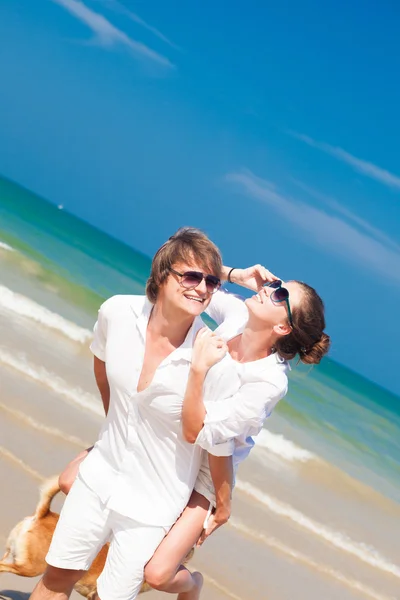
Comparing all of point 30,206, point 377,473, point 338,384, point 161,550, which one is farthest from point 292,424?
point 30,206

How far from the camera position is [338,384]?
123 feet

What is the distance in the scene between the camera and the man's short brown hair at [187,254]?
3594 millimetres

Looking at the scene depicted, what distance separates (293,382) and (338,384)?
1204 cm

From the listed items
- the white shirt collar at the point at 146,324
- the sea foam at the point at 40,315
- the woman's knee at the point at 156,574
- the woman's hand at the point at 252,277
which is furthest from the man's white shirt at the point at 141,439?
the sea foam at the point at 40,315

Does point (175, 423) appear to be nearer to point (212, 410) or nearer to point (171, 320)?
point (212, 410)

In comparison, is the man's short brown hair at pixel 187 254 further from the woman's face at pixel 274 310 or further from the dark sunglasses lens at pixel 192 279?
the woman's face at pixel 274 310

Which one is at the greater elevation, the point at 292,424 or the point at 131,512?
the point at 131,512

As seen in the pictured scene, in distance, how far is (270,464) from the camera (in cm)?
1115

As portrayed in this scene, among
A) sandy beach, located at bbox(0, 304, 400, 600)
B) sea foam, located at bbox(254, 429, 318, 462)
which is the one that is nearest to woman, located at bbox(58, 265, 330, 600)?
sandy beach, located at bbox(0, 304, 400, 600)

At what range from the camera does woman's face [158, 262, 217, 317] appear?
11.6ft

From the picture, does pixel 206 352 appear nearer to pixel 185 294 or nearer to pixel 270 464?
pixel 185 294

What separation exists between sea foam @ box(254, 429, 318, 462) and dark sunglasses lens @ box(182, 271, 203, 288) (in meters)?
8.76

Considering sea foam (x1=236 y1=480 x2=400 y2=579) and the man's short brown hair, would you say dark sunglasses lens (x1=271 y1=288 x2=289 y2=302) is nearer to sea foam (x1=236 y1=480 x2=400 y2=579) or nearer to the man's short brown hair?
the man's short brown hair

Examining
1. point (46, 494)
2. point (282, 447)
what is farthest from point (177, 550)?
point (282, 447)
